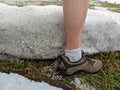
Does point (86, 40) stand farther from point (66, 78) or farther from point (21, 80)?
point (21, 80)

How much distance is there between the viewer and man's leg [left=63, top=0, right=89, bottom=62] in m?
2.91

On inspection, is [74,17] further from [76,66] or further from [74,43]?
[76,66]

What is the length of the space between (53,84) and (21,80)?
296mm

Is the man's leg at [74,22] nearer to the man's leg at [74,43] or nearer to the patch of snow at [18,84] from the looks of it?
the man's leg at [74,43]

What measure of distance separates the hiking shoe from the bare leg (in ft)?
0.62

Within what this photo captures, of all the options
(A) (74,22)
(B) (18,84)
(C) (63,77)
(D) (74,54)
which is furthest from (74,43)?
(B) (18,84)

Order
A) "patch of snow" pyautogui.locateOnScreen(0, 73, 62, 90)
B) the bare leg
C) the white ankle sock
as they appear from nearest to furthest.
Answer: the bare leg < "patch of snow" pyautogui.locateOnScreen(0, 73, 62, 90) < the white ankle sock

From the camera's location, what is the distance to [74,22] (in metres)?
2.96

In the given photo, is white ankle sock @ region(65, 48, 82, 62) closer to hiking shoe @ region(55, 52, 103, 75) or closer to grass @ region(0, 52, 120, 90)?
hiking shoe @ region(55, 52, 103, 75)

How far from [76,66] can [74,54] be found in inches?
5.2

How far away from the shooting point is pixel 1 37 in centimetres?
327

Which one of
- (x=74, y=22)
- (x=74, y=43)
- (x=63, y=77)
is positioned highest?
(x=74, y=22)

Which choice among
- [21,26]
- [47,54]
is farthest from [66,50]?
[21,26]

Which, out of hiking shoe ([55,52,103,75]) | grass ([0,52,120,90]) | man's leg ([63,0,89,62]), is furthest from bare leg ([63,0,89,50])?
grass ([0,52,120,90])
